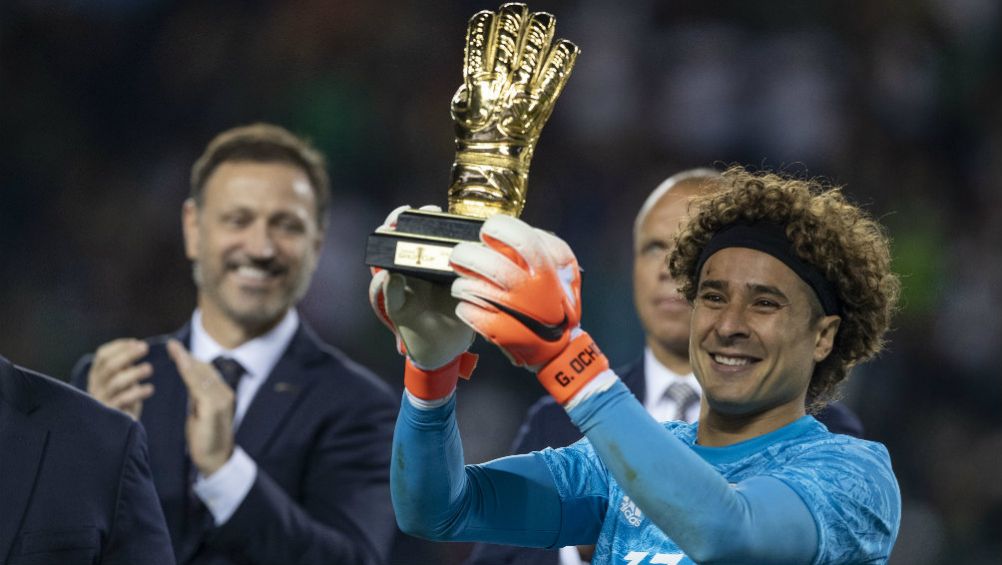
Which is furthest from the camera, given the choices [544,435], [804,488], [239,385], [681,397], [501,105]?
[239,385]

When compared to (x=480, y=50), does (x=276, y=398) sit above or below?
below

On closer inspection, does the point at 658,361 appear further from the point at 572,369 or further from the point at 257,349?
the point at 572,369

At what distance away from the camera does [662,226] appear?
4.37 m

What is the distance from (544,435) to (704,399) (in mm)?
1395

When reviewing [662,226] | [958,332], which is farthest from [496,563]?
[958,332]

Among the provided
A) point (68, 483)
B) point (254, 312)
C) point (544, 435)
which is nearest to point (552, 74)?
point (68, 483)

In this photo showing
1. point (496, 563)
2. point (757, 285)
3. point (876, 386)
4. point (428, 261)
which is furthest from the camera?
point (876, 386)

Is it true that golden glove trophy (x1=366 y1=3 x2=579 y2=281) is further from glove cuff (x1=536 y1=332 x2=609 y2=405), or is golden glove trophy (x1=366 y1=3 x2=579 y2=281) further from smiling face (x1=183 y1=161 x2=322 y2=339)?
Answer: smiling face (x1=183 y1=161 x2=322 y2=339)

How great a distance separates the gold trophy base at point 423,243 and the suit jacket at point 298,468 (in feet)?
6.07

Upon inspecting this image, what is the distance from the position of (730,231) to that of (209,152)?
2571mm

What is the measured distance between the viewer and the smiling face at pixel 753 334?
2.60 meters

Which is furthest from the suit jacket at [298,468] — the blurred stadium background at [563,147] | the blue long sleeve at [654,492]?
the blurred stadium background at [563,147]

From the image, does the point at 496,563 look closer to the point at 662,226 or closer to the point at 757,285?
the point at 662,226

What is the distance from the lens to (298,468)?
4367mm
